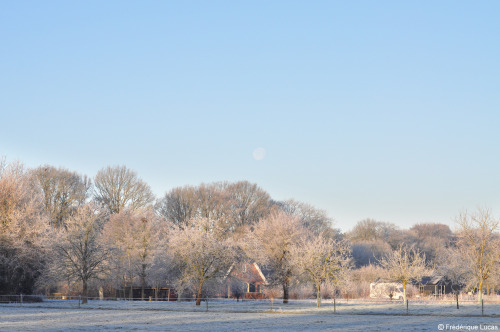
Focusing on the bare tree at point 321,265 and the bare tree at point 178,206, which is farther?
the bare tree at point 178,206

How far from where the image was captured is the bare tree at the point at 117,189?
297 feet

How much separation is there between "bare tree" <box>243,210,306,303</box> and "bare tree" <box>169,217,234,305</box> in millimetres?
5513

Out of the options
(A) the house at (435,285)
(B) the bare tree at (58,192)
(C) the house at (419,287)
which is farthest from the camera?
(A) the house at (435,285)

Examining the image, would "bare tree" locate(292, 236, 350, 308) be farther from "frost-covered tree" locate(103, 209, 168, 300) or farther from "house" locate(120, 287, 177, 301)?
"house" locate(120, 287, 177, 301)

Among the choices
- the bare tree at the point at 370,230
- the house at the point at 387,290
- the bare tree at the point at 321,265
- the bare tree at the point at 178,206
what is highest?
the bare tree at the point at 178,206

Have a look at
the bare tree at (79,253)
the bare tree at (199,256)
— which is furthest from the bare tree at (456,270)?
the bare tree at (79,253)

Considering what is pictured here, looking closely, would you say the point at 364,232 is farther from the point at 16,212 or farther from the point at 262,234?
the point at 16,212

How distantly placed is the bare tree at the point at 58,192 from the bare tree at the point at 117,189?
215 inches

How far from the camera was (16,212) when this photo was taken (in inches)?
2344

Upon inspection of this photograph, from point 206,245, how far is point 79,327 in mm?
25686

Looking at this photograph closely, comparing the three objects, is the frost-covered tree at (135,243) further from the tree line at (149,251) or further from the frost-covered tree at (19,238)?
the frost-covered tree at (19,238)

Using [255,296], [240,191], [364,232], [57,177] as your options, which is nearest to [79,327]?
[255,296]

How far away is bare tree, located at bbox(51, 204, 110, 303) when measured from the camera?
57469 mm

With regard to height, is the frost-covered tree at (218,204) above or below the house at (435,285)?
above
